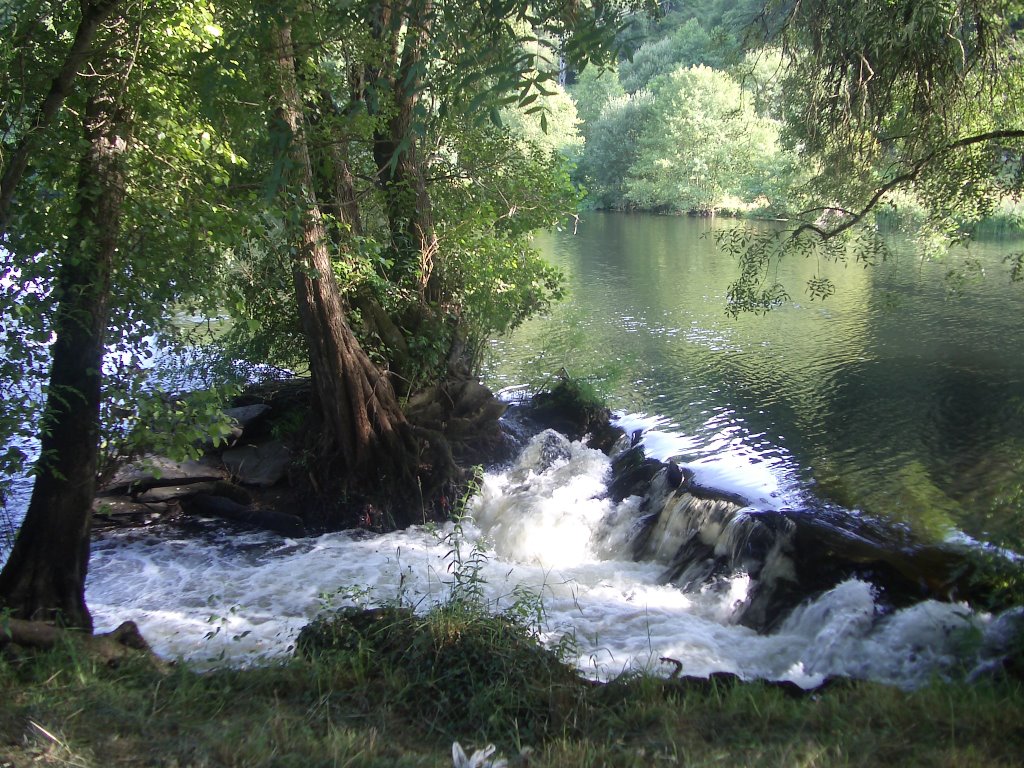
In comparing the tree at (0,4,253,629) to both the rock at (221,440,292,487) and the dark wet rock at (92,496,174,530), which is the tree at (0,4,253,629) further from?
the rock at (221,440,292,487)

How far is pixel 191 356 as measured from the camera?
13648 mm

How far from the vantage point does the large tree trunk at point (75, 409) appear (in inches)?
238

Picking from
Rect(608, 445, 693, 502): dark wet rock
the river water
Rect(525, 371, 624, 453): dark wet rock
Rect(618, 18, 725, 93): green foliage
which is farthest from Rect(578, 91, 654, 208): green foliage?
Rect(608, 445, 693, 502): dark wet rock

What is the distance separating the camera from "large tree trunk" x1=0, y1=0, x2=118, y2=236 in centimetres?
545

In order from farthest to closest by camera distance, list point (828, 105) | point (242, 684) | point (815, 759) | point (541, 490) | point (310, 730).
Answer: point (541, 490)
point (828, 105)
point (242, 684)
point (310, 730)
point (815, 759)

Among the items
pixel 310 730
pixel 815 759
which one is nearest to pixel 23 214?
pixel 310 730

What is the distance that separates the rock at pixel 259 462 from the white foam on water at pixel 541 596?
1474 mm

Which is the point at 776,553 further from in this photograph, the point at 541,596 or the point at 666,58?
the point at 666,58

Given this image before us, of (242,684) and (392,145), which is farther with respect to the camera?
(392,145)

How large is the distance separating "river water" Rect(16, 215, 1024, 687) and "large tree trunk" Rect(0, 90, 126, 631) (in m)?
1.29

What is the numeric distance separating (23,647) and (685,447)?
28.6 ft

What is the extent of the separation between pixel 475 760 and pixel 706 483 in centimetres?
688

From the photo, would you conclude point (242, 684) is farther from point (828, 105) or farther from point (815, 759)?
point (828, 105)

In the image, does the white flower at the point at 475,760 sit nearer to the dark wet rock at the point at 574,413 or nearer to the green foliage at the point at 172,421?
the green foliage at the point at 172,421
